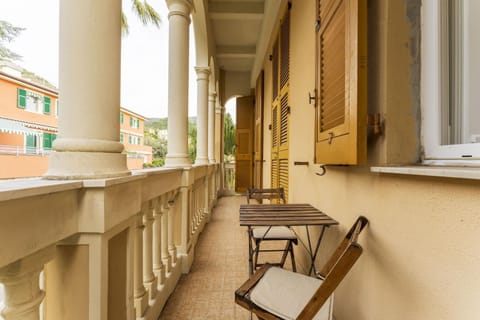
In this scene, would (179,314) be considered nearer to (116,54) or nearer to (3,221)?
(3,221)

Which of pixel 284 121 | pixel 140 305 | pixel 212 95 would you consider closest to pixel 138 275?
pixel 140 305

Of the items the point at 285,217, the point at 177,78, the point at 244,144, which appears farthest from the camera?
the point at 244,144

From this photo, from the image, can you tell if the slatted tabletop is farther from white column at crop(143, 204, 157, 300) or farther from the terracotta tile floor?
the terracotta tile floor

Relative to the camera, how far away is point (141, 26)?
4.95 metres

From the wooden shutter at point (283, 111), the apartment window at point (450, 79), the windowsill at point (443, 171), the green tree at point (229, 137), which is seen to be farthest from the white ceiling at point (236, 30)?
the windowsill at point (443, 171)

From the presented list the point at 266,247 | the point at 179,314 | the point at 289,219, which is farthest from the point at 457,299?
the point at 266,247

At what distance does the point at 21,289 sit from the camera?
725 millimetres

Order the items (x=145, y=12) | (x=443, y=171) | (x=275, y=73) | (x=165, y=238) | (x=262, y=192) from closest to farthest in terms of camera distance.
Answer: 1. (x=443, y=171)
2. (x=165, y=238)
3. (x=262, y=192)
4. (x=275, y=73)
5. (x=145, y=12)

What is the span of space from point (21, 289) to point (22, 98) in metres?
0.84

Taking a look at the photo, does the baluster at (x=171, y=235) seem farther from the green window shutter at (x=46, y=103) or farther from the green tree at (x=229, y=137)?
the green tree at (x=229, y=137)

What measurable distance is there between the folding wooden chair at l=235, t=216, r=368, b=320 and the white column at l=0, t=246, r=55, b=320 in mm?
840

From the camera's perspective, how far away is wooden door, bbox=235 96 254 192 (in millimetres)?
7547

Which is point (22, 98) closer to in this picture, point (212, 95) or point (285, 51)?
point (285, 51)

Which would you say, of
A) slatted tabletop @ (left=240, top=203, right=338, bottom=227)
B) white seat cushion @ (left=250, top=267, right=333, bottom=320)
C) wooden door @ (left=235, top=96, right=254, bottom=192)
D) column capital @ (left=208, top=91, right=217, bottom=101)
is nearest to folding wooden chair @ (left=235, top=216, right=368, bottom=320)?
white seat cushion @ (left=250, top=267, right=333, bottom=320)
